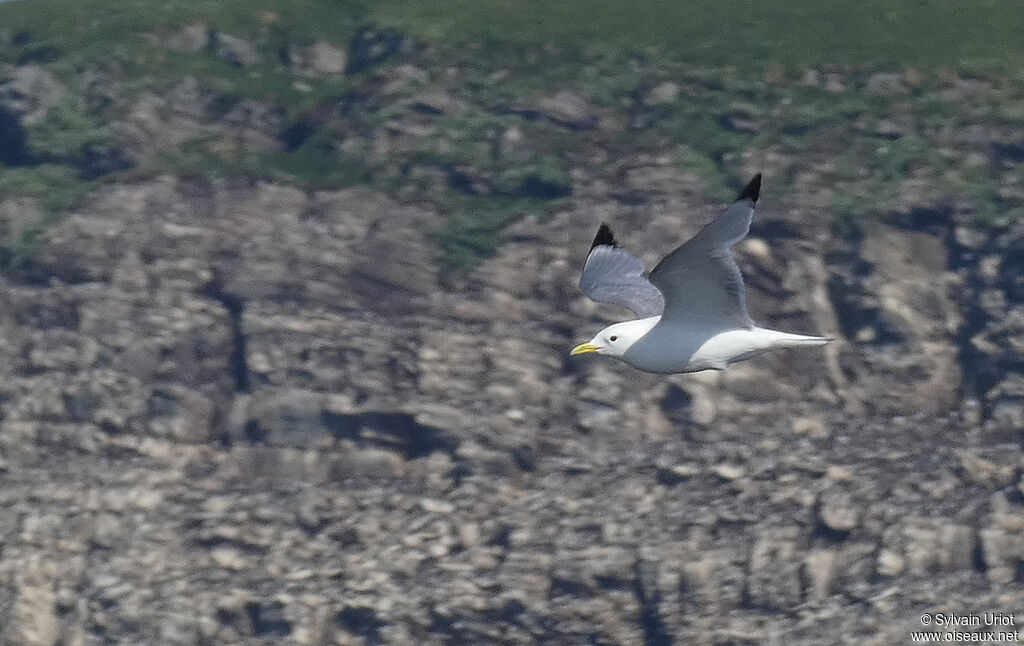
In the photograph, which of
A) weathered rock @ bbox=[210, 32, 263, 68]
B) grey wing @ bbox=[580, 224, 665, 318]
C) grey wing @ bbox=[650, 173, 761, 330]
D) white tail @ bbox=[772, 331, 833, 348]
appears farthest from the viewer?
weathered rock @ bbox=[210, 32, 263, 68]

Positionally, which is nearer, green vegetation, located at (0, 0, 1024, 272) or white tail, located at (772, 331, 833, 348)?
white tail, located at (772, 331, 833, 348)

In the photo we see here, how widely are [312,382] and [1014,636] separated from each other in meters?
15.8

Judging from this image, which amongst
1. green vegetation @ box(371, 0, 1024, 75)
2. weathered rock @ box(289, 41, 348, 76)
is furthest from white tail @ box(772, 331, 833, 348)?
weathered rock @ box(289, 41, 348, 76)

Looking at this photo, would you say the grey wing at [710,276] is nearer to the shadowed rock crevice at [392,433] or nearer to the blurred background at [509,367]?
the blurred background at [509,367]

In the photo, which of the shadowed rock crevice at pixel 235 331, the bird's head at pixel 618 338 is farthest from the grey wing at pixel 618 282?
the shadowed rock crevice at pixel 235 331

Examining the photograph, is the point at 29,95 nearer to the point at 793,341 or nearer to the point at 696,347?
the point at 696,347

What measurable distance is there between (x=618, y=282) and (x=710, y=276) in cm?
430

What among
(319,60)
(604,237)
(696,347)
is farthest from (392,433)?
(696,347)

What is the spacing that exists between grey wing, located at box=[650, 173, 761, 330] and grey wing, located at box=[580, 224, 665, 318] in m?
2.66

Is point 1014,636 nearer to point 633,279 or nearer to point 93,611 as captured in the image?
point 633,279

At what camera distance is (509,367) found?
36625 millimetres

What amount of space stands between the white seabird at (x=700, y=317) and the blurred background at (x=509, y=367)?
13729 millimetres

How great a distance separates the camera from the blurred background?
3384 centimetres

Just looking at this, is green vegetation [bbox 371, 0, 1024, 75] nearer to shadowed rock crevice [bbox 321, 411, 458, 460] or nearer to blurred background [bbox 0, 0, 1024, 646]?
blurred background [bbox 0, 0, 1024, 646]
